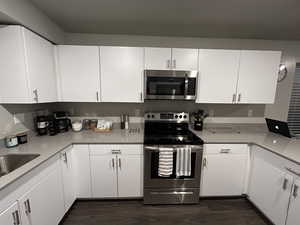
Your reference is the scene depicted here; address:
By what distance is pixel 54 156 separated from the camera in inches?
61.3

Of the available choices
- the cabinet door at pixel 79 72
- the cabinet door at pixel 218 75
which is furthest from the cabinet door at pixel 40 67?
the cabinet door at pixel 218 75

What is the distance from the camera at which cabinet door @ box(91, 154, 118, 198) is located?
194cm

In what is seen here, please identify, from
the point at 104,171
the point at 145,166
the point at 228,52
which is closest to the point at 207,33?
the point at 228,52

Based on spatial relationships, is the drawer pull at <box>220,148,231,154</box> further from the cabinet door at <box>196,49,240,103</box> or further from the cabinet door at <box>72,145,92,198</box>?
the cabinet door at <box>72,145,92,198</box>

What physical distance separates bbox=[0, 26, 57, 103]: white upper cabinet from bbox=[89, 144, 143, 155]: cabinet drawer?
2.78 ft

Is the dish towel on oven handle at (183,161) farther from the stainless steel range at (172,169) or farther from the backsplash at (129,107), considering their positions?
the backsplash at (129,107)

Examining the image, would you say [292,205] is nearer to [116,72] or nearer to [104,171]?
[104,171]

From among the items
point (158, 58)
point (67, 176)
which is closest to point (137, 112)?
point (158, 58)

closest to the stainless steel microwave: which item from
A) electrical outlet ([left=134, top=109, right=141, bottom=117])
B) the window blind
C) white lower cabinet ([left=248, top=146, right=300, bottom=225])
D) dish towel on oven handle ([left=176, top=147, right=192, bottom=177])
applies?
electrical outlet ([left=134, top=109, right=141, bottom=117])

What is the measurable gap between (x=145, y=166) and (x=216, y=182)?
1.01 metres

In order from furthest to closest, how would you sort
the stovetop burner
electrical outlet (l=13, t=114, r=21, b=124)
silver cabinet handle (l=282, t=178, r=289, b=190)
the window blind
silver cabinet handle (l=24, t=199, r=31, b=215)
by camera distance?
the window blind < the stovetop burner < electrical outlet (l=13, t=114, r=21, b=124) < silver cabinet handle (l=282, t=178, r=289, b=190) < silver cabinet handle (l=24, t=199, r=31, b=215)

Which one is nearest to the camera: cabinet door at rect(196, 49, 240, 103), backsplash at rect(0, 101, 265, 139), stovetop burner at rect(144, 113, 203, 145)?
cabinet door at rect(196, 49, 240, 103)

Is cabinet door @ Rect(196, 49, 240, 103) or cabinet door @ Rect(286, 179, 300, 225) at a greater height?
cabinet door @ Rect(196, 49, 240, 103)

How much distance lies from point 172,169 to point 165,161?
15cm
